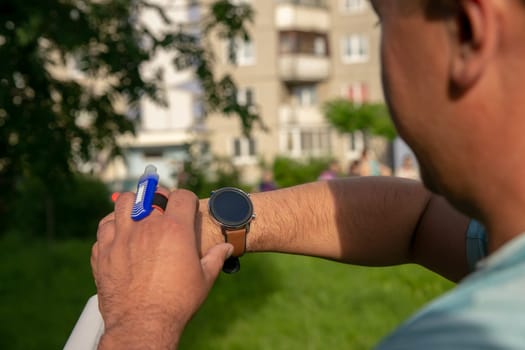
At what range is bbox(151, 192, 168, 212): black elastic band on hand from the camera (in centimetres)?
113

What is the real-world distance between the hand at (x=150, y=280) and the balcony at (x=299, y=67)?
117ft

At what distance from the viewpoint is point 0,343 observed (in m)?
5.23

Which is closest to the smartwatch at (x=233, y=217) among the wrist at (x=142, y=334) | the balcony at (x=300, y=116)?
the wrist at (x=142, y=334)

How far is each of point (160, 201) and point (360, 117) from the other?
33.1 m

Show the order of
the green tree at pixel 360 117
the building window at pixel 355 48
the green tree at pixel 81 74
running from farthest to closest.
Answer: the building window at pixel 355 48, the green tree at pixel 360 117, the green tree at pixel 81 74

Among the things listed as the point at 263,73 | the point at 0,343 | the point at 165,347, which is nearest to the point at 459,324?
the point at 165,347

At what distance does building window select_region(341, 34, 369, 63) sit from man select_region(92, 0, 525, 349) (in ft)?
120

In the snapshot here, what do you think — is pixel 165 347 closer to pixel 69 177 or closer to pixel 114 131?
pixel 69 177

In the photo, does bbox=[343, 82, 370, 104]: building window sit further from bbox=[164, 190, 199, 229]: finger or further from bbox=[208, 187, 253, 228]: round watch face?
bbox=[164, 190, 199, 229]: finger

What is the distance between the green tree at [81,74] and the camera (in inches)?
240

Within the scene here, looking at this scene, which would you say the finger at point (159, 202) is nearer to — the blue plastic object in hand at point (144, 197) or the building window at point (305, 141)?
the blue plastic object in hand at point (144, 197)

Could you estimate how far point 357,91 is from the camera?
37.4m

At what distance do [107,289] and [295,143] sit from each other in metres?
36.7

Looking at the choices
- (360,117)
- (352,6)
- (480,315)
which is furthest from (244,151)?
(480,315)
